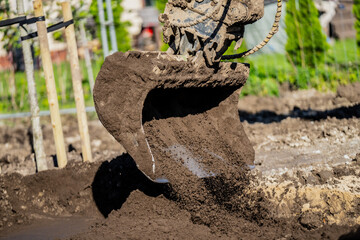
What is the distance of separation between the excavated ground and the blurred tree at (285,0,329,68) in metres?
3.64

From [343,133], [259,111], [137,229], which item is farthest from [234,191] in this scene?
[259,111]

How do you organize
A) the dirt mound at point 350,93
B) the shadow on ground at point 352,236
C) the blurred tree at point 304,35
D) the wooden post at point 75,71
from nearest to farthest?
the shadow on ground at point 352,236
the wooden post at point 75,71
the dirt mound at point 350,93
the blurred tree at point 304,35

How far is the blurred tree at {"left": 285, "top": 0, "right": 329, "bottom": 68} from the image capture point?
11.0m

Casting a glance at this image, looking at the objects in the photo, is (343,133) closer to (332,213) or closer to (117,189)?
(332,213)

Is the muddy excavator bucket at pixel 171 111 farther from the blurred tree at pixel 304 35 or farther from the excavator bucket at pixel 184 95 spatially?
the blurred tree at pixel 304 35

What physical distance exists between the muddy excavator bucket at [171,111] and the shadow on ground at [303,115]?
281 centimetres

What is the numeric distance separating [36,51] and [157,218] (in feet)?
20.7

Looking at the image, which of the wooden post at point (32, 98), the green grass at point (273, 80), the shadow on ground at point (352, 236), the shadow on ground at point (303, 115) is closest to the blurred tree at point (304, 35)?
the green grass at point (273, 80)

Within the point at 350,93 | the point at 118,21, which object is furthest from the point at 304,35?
the point at 118,21

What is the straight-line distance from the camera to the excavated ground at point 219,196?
4367 mm

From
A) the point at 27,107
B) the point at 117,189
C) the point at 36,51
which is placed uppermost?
the point at 36,51

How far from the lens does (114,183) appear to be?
5.58 meters

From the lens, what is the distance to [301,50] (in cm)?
1095

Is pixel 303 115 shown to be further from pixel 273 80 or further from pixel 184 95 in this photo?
pixel 184 95
